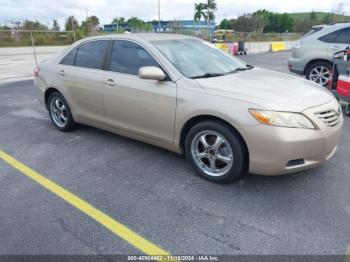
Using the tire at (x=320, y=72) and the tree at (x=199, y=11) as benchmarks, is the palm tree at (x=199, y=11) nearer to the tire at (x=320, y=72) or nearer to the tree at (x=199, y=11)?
the tree at (x=199, y=11)

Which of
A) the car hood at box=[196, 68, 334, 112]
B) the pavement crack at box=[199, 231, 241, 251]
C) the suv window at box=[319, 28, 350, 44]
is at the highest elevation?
the suv window at box=[319, 28, 350, 44]

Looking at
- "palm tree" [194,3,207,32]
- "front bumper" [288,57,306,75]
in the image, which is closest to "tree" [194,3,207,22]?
"palm tree" [194,3,207,32]

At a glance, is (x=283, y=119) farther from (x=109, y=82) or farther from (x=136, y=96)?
(x=109, y=82)

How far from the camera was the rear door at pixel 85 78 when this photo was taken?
4.42 meters

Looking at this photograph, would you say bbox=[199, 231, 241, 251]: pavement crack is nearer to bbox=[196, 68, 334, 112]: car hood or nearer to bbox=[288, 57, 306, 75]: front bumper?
bbox=[196, 68, 334, 112]: car hood

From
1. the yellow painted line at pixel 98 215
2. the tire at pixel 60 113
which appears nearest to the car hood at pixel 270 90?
the yellow painted line at pixel 98 215

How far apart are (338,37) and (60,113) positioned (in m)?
7.13

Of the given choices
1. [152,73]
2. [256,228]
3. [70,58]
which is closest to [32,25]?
[70,58]

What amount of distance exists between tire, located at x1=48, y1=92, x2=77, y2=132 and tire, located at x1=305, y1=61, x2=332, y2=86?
6.37 meters

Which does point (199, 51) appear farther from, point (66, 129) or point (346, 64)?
point (346, 64)

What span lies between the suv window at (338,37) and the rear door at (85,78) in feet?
20.9

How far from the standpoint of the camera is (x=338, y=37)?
8078mm

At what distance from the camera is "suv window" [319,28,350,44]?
7.93 meters

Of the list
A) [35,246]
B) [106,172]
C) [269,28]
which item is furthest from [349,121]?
[269,28]
